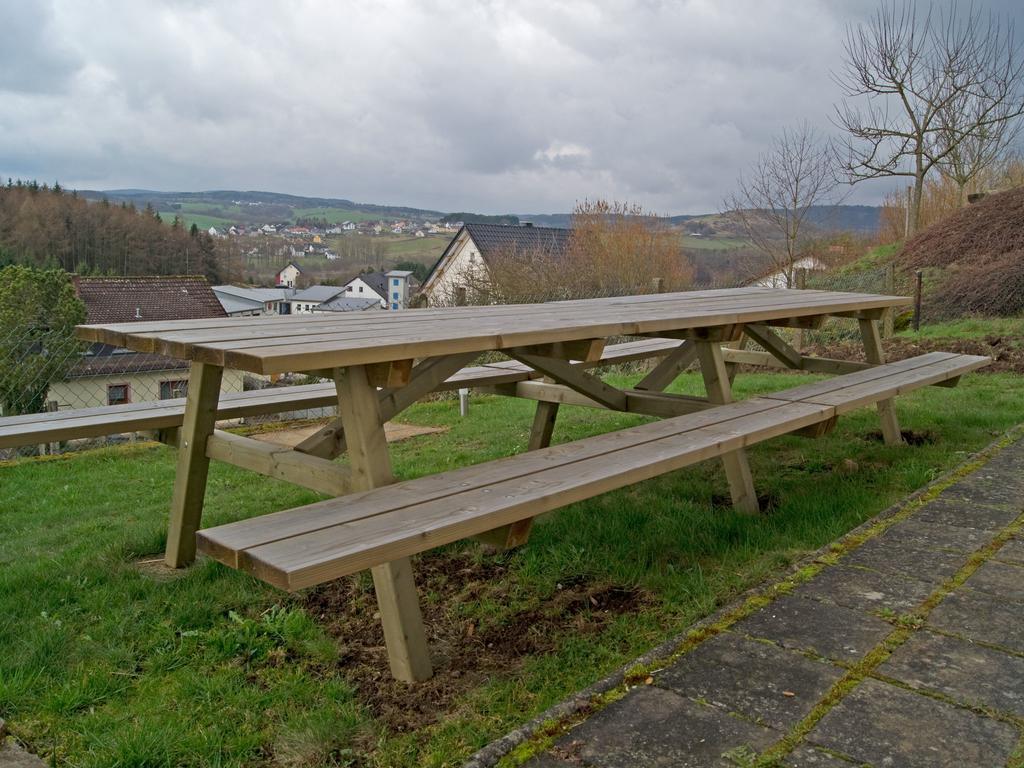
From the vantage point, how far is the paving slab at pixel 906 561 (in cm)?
269

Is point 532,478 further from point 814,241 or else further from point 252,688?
point 814,241

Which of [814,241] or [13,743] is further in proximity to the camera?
[814,241]

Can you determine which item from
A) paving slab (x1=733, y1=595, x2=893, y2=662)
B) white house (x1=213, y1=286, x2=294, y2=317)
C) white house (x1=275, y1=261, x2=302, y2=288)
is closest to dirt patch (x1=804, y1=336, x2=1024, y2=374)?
paving slab (x1=733, y1=595, x2=893, y2=662)

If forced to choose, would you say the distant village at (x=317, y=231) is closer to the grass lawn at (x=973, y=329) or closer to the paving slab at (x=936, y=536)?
the grass lawn at (x=973, y=329)

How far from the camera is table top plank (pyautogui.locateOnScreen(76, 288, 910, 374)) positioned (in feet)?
7.25

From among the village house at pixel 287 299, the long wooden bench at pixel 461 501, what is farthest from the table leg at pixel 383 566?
the village house at pixel 287 299

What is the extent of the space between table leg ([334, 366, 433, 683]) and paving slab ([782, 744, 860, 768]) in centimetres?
104

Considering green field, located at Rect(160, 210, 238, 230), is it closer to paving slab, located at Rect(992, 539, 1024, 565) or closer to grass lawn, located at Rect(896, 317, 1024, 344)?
grass lawn, located at Rect(896, 317, 1024, 344)

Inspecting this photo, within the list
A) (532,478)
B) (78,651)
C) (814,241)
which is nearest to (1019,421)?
(532,478)

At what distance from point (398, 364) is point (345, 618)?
96 cm

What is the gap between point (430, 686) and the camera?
228cm

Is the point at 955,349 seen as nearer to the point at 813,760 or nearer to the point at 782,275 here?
the point at 813,760

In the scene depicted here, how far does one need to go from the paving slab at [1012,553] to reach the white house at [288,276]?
69.8 meters

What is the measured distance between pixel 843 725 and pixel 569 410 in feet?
17.0
